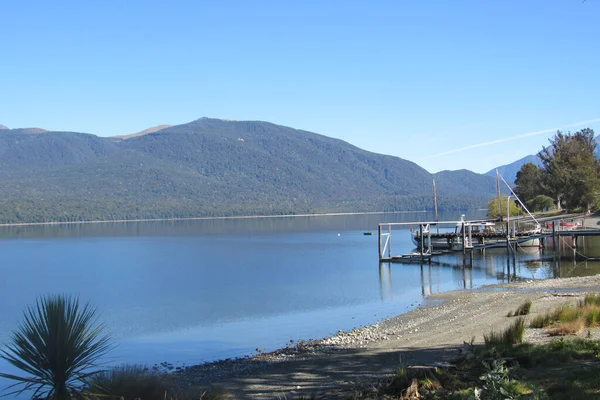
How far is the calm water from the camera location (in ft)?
76.8

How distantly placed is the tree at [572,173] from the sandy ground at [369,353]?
4445 cm

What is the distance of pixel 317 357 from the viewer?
51.6ft

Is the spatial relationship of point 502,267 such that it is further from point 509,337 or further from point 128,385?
point 128,385

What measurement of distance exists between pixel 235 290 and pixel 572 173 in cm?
4435

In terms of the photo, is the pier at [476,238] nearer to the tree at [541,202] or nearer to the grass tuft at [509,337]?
the tree at [541,202]

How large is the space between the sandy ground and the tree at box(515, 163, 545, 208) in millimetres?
60058

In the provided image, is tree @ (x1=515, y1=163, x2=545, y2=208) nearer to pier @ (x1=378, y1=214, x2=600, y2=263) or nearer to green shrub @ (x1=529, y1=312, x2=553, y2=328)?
pier @ (x1=378, y1=214, x2=600, y2=263)

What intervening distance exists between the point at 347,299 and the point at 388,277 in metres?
8.89

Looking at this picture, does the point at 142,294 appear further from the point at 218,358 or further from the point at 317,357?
the point at 317,357

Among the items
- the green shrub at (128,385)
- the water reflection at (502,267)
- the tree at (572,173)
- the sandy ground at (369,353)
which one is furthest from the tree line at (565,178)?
the green shrub at (128,385)

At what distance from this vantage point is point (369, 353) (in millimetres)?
15406

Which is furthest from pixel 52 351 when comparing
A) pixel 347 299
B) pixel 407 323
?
pixel 347 299

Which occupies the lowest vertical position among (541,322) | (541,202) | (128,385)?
(541,322)

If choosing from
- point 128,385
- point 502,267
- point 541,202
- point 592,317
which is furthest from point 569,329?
point 541,202
